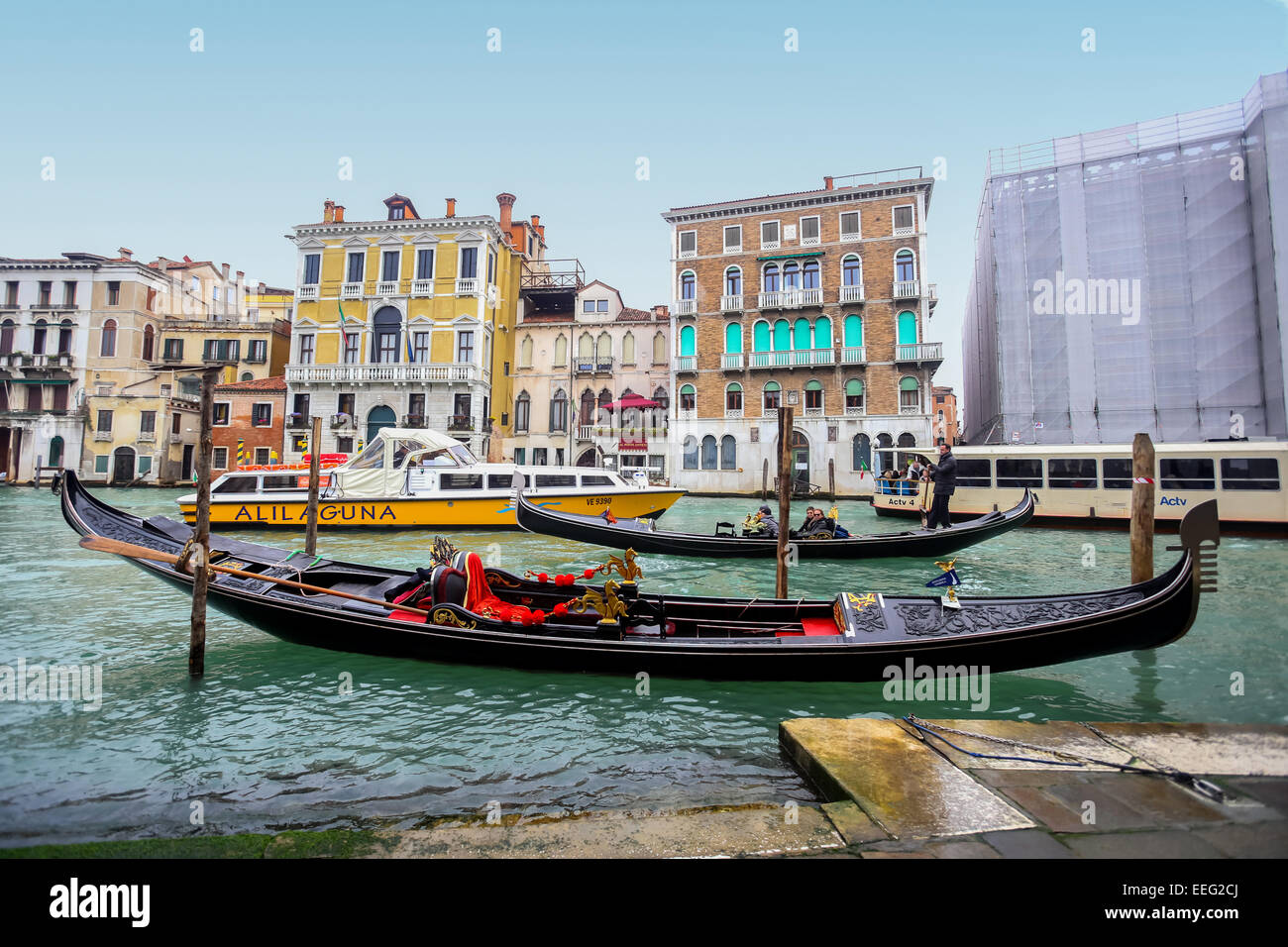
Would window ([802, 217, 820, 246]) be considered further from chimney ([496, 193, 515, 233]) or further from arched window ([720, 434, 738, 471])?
chimney ([496, 193, 515, 233])

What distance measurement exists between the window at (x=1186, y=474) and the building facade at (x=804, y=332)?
445 inches

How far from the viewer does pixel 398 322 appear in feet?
96.5

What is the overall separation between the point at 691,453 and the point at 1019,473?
15.1m

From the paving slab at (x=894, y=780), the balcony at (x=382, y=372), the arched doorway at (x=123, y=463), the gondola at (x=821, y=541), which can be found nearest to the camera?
the paving slab at (x=894, y=780)

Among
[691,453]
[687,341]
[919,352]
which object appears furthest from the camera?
[687,341]

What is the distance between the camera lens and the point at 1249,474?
1380 centimetres

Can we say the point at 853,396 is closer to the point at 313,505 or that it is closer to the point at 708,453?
the point at 708,453

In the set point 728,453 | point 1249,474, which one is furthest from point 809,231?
point 1249,474

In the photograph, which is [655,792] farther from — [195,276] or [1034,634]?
[195,276]

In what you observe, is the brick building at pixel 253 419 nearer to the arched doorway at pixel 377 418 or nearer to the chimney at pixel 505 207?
the arched doorway at pixel 377 418

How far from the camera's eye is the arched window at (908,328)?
26.6 meters

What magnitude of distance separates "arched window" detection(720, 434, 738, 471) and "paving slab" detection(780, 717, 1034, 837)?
25.4 meters

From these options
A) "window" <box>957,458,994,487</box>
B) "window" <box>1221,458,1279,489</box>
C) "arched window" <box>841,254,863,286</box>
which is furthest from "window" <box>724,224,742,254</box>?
"window" <box>1221,458,1279,489</box>

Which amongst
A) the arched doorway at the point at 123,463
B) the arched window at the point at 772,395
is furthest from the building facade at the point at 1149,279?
the arched doorway at the point at 123,463
